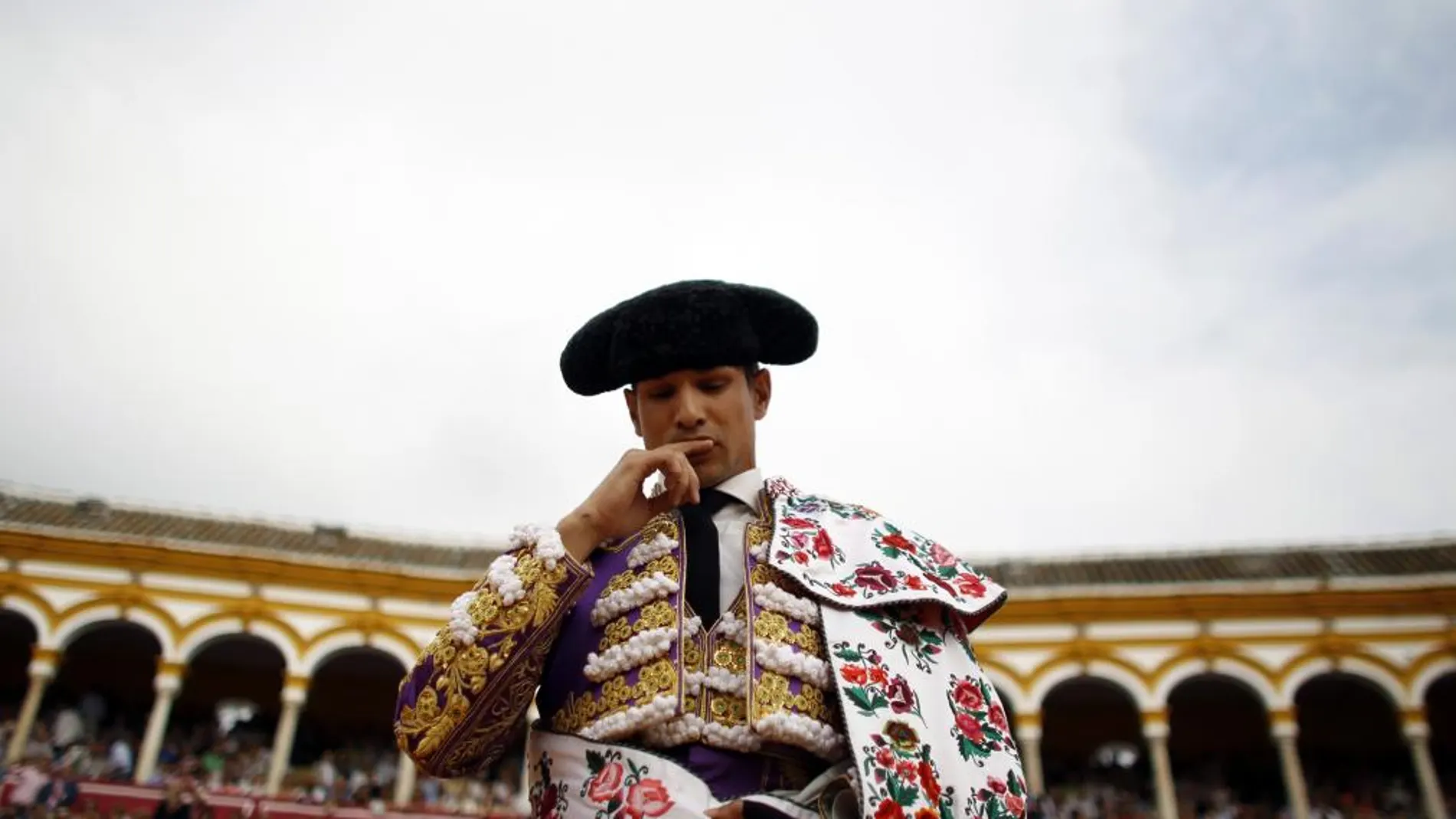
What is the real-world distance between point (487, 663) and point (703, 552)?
A: 452 mm

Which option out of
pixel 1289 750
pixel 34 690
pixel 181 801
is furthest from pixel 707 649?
pixel 34 690

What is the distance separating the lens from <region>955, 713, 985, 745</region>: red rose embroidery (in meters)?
1.62

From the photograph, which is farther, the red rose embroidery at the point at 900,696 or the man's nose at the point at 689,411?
the man's nose at the point at 689,411

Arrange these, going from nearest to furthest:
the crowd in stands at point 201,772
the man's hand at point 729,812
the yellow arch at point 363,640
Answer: the man's hand at point 729,812
the crowd in stands at point 201,772
the yellow arch at point 363,640

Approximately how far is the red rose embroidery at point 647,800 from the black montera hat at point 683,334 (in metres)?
0.77

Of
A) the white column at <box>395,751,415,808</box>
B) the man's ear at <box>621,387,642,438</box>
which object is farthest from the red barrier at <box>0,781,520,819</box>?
the man's ear at <box>621,387,642,438</box>

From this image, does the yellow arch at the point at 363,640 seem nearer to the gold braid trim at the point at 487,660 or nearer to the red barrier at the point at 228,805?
the red barrier at the point at 228,805

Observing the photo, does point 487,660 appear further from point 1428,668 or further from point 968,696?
point 1428,668

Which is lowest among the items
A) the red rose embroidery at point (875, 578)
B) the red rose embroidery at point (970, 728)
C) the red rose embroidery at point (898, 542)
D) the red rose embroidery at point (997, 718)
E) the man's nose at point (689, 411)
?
the red rose embroidery at point (970, 728)

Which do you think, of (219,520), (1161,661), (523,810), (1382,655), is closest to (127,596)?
(219,520)

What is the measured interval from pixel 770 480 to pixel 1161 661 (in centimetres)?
1202

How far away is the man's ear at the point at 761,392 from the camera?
213 cm

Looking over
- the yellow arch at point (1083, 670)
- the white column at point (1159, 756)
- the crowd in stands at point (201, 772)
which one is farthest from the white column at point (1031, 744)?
the crowd in stands at point (201, 772)

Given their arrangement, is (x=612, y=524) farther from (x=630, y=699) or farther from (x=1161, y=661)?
(x=1161, y=661)
